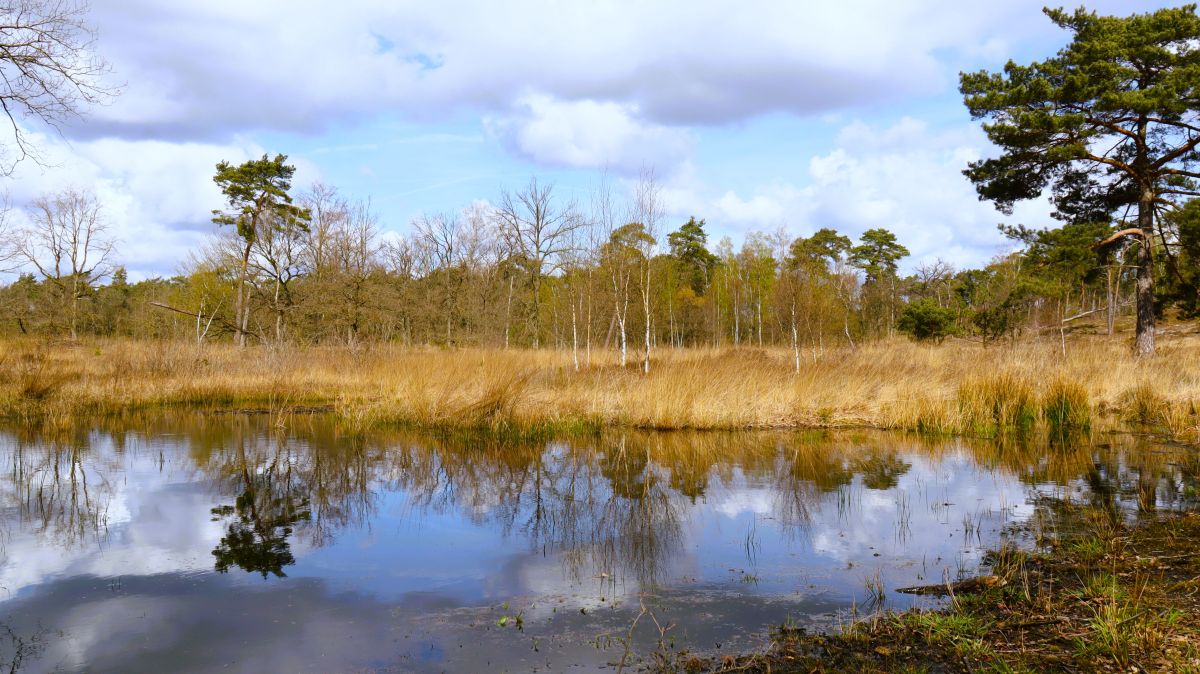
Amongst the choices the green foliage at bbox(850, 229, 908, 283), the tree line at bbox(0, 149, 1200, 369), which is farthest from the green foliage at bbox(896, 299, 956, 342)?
the green foliage at bbox(850, 229, 908, 283)

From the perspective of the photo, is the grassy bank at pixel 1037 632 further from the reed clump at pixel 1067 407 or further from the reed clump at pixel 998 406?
the reed clump at pixel 1067 407

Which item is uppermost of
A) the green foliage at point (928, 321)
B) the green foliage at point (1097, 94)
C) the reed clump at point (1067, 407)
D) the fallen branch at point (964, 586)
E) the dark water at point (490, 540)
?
the green foliage at point (1097, 94)

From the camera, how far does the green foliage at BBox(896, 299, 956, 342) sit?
28.6 metres

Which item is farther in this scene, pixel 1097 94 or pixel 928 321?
pixel 928 321

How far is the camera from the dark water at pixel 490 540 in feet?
13.5

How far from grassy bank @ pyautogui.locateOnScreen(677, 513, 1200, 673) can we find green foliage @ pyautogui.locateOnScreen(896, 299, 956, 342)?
25911 mm

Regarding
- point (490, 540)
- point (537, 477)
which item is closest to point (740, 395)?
point (537, 477)

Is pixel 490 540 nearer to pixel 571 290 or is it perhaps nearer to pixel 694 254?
pixel 571 290

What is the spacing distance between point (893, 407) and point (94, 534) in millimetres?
11885

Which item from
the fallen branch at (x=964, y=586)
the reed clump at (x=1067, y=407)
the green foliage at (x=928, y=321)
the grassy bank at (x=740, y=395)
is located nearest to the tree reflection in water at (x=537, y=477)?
the grassy bank at (x=740, y=395)

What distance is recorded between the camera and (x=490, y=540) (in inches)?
245

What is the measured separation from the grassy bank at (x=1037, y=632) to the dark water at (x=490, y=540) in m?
0.35

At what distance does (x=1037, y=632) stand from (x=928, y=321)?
27.7 m

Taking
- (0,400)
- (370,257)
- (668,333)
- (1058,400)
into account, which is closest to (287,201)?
(370,257)
